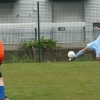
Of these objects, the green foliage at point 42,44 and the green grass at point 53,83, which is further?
the green foliage at point 42,44

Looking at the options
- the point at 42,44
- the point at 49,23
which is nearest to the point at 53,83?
the point at 42,44

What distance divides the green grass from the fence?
5.65 metres

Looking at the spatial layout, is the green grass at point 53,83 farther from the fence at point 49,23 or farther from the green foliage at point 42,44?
the fence at point 49,23

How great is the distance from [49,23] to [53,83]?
14.0m

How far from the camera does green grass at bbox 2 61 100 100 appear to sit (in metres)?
9.28

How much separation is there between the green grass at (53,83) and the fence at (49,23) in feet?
18.5

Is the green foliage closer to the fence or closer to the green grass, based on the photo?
the fence

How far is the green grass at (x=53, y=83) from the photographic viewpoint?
928 cm

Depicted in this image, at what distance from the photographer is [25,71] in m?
14.0

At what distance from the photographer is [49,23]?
982 inches

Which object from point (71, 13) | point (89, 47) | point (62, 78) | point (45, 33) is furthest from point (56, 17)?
point (62, 78)

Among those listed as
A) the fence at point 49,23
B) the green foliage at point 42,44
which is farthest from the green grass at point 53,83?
the fence at point 49,23

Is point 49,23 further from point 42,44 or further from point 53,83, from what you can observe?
point 53,83

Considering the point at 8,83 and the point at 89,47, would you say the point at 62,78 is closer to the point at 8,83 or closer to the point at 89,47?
the point at 8,83
